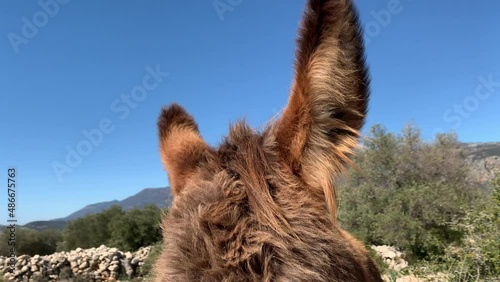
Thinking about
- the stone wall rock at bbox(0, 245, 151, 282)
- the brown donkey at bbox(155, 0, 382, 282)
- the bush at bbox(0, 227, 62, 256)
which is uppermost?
the bush at bbox(0, 227, 62, 256)

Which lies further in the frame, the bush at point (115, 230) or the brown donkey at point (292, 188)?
the bush at point (115, 230)

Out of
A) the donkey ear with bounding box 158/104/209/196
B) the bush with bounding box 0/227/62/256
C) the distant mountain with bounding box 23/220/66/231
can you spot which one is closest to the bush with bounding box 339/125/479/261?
the donkey ear with bounding box 158/104/209/196

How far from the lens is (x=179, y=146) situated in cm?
209

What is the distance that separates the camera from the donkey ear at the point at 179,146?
1.92 metres

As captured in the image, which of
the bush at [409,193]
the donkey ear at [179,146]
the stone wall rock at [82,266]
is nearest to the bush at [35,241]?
the stone wall rock at [82,266]

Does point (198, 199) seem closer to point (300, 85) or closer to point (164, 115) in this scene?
point (300, 85)

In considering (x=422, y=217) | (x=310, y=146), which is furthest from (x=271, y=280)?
Result: (x=422, y=217)

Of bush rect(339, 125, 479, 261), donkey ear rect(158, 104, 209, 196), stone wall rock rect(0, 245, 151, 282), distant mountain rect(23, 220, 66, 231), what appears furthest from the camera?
distant mountain rect(23, 220, 66, 231)

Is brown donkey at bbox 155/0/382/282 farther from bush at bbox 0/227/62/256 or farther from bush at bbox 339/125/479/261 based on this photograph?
bush at bbox 0/227/62/256

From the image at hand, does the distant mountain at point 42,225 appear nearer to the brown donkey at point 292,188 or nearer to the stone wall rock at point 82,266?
the stone wall rock at point 82,266

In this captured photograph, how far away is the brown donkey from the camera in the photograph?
1.36 meters

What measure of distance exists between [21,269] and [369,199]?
19.9m

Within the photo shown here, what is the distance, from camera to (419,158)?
27359 mm

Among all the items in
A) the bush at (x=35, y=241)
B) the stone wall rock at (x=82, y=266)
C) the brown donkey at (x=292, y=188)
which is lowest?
the stone wall rock at (x=82, y=266)
